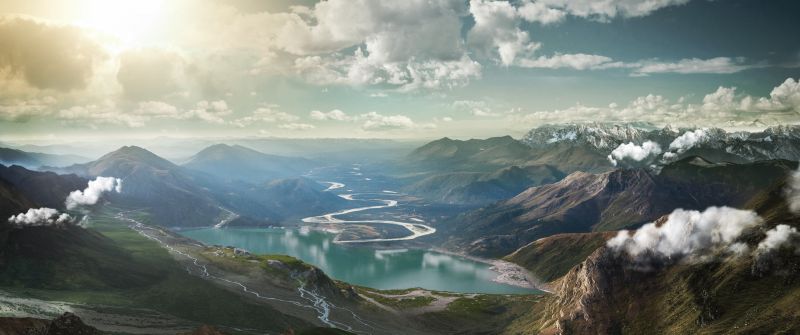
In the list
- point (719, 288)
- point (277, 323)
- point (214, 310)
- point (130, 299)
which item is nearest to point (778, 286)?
point (719, 288)

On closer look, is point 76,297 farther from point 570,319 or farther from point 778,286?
point 778,286

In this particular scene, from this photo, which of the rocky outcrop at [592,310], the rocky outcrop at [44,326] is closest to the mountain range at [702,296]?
the rocky outcrop at [592,310]

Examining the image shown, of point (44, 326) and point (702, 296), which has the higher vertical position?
point (44, 326)

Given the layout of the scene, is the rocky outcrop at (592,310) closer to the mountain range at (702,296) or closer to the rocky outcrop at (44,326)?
the mountain range at (702,296)

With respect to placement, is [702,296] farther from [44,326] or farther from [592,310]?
[44,326]

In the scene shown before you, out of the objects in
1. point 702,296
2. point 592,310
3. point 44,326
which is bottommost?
point 592,310

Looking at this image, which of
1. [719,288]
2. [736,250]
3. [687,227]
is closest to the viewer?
[719,288]

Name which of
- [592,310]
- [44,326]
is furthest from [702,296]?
[44,326]

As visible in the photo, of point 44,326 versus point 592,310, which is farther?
point 592,310

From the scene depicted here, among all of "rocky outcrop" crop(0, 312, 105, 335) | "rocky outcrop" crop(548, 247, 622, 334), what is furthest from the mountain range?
"rocky outcrop" crop(0, 312, 105, 335)

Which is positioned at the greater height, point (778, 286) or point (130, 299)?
point (778, 286)

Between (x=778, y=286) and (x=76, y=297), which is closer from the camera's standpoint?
(x=778, y=286)
